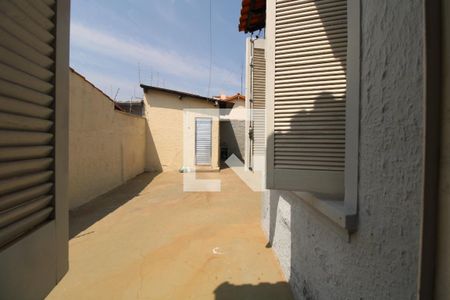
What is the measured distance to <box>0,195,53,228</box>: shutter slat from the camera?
0.84 m

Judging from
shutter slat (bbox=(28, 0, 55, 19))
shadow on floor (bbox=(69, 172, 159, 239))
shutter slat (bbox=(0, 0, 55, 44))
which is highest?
shutter slat (bbox=(28, 0, 55, 19))

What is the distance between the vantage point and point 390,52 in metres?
1.23

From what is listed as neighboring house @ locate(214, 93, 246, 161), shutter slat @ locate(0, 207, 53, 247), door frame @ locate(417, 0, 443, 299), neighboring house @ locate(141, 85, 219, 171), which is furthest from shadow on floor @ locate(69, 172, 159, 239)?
neighboring house @ locate(214, 93, 246, 161)

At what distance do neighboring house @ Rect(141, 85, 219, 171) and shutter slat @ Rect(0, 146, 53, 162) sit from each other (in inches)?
448

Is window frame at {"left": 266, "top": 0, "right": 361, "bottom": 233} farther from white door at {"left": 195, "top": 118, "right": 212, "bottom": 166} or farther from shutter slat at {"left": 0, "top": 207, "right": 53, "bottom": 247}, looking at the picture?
white door at {"left": 195, "top": 118, "right": 212, "bottom": 166}

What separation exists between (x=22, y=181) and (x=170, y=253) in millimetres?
3319

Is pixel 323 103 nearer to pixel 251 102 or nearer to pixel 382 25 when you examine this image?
pixel 382 25

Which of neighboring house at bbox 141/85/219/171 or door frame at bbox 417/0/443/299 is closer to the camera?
door frame at bbox 417/0/443/299

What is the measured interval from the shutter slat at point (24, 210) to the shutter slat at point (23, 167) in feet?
0.40

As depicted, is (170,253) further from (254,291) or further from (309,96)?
(309,96)

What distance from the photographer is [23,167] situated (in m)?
0.92

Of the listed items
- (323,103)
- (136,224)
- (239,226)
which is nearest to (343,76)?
(323,103)

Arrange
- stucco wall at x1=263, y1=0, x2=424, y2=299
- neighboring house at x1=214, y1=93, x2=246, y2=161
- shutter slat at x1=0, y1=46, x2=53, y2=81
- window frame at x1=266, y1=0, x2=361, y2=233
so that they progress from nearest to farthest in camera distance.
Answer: shutter slat at x1=0, y1=46, x2=53, y2=81
stucco wall at x1=263, y1=0, x2=424, y2=299
window frame at x1=266, y1=0, x2=361, y2=233
neighboring house at x1=214, y1=93, x2=246, y2=161

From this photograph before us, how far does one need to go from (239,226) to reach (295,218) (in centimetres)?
239
